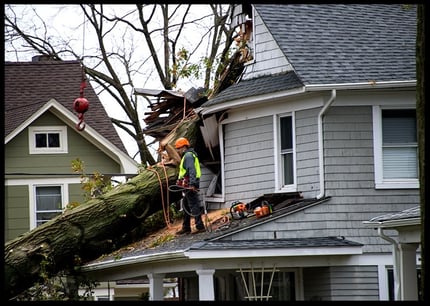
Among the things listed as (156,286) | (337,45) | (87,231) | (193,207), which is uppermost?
(337,45)

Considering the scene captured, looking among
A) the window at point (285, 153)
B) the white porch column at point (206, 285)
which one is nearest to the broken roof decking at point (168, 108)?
the window at point (285, 153)

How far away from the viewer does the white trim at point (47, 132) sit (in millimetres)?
30375

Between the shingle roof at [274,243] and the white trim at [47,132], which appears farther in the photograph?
the white trim at [47,132]

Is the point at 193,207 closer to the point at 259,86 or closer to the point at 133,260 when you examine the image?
the point at 133,260

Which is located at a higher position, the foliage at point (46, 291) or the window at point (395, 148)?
the window at point (395, 148)

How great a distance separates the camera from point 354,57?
2153cm

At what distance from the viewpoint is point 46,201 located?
30.0m

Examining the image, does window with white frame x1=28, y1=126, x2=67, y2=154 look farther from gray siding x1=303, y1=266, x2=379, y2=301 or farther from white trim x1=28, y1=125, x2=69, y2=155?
gray siding x1=303, y1=266, x2=379, y2=301

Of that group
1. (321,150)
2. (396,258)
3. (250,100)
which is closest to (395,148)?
(321,150)

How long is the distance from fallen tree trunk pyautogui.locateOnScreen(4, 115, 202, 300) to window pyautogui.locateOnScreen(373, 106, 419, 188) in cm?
431

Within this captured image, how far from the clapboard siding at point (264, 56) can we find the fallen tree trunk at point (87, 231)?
1975 mm

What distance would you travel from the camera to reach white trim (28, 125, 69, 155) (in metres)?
30.4

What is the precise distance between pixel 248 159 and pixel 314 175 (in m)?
1.96

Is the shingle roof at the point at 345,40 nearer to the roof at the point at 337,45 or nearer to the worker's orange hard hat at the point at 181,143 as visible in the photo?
the roof at the point at 337,45
